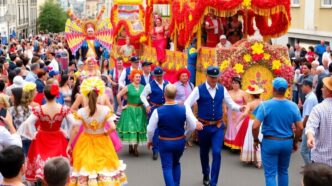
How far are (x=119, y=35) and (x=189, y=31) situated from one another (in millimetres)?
7794

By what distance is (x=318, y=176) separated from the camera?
3.60m

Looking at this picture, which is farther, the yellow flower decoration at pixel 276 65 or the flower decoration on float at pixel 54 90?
the yellow flower decoration at pixel 276 65

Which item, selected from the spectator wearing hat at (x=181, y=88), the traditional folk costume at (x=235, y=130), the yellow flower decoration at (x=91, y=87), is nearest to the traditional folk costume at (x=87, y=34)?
the spectator wearing hat at (x=181, y=88)

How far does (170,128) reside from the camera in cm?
739

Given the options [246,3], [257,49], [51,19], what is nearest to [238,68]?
[257,49]

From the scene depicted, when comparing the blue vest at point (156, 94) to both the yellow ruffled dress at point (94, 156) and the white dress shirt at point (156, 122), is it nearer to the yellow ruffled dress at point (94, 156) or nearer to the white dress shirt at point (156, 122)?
the white dress shirt at point (156, 122)

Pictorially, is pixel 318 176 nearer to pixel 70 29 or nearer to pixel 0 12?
pixel 70 29

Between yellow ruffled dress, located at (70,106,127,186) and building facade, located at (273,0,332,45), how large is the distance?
17.5 meters

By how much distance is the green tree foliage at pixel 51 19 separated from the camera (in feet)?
283

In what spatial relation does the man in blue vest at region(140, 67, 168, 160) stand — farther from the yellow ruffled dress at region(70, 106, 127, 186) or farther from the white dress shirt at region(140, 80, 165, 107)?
the yellow ruffled dress at region(70, 106, 127, 186)

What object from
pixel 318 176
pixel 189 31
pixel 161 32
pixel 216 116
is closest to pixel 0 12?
pixel 161 32

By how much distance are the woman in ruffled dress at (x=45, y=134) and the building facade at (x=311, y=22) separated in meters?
17.7

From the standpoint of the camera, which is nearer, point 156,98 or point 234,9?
point 156,98

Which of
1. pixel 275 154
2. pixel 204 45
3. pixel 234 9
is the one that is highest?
pixel 234 9
